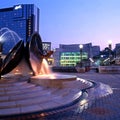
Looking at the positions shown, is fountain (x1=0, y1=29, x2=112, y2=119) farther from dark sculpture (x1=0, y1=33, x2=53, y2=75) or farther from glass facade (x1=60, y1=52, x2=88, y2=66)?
glass facade (x1=60, y1=52, x2=88, y2=66)

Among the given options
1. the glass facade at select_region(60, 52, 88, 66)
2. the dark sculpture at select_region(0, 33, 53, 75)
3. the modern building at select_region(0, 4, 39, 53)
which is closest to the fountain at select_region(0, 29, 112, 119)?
the dark sculpture at select_region(0, 33, 53, 75)

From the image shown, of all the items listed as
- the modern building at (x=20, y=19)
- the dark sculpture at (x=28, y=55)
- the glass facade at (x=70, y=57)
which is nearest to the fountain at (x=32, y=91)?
the dark sculpture at (x=28, y=55)

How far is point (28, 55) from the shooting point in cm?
1708

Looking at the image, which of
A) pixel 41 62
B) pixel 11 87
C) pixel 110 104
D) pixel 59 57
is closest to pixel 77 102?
pixel 110 104

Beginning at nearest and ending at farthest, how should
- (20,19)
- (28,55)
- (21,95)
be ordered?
(21,95)
(28,55)
(20,19)

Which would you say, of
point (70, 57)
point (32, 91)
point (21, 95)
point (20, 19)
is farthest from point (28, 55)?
point (70, 57)

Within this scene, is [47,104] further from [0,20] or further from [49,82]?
[0,20]

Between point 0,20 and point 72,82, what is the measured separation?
93.1 meters

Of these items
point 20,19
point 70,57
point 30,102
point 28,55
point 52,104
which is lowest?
point 52,104

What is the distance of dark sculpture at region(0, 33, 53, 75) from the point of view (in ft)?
52.5

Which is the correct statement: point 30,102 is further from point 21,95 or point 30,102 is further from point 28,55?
point 28,55

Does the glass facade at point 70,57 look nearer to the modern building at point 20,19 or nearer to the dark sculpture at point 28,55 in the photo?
the modern building at point 20,19

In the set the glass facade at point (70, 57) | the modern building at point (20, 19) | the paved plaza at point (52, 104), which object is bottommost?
the paved plaza at point (52, 104)

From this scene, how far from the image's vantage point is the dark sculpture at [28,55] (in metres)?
16.0
